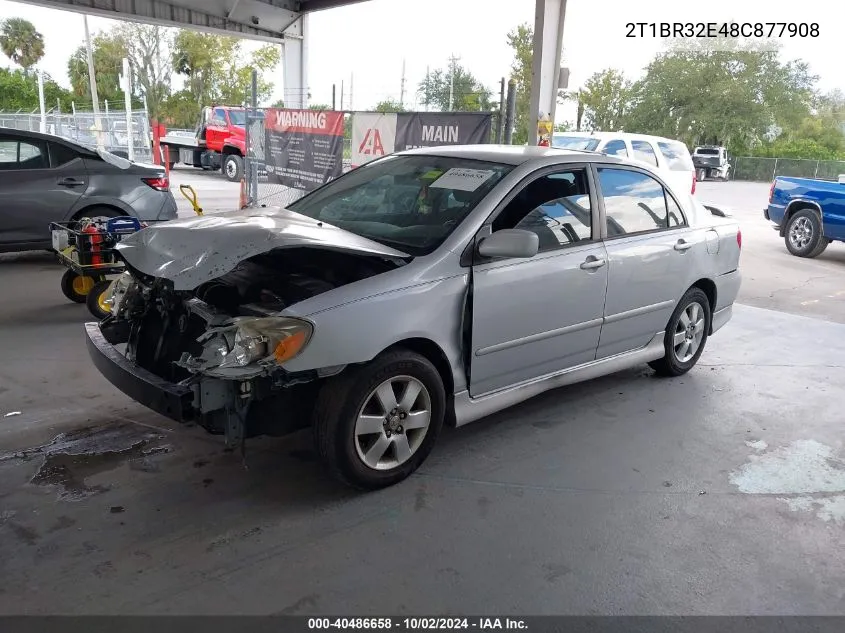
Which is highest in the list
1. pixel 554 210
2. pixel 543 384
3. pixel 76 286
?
pixel 554 210

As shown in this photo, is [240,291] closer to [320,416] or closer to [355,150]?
[320,416]

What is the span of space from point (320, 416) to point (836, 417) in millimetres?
3666

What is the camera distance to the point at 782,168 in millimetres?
40469

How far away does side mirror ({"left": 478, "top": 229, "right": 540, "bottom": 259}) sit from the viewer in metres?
3.44

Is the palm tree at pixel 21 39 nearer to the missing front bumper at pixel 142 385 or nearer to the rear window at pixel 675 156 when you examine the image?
the rear window at pixel 675 156

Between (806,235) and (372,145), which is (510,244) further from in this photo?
(806,235)

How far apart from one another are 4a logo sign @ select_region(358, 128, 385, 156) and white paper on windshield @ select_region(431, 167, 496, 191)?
4937 mm

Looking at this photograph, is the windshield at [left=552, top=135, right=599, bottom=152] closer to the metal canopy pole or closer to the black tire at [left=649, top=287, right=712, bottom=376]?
the metal canopy pole

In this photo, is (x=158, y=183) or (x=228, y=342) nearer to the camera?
(x=228, y=342)

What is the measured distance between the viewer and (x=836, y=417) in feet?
15.5

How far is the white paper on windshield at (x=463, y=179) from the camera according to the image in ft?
12.9

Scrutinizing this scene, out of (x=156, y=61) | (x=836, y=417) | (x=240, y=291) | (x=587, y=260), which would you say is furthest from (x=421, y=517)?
(x=156, y=61)

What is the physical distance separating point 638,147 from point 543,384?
32.9ft

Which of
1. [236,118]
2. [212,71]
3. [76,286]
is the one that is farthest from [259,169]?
[212,71]
